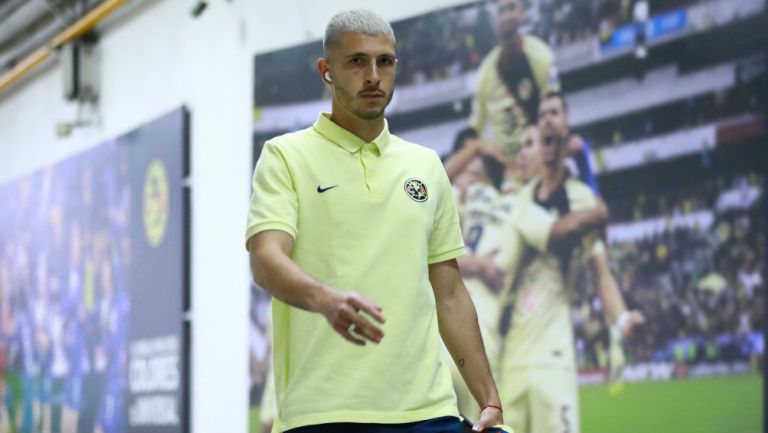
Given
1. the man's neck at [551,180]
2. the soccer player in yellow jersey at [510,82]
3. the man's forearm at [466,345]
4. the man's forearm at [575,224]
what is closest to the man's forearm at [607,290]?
the man's forearm at [575,224]

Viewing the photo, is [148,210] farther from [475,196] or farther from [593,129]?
[593,129]

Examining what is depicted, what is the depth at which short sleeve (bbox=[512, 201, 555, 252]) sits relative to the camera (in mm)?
6906

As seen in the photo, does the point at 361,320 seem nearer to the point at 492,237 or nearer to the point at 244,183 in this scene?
the point at 492,237

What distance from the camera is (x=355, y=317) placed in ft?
7.74

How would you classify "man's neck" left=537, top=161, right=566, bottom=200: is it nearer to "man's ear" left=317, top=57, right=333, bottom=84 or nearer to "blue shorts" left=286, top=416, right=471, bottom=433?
"man's ear" left=317, top=57, right=333, bottom=84

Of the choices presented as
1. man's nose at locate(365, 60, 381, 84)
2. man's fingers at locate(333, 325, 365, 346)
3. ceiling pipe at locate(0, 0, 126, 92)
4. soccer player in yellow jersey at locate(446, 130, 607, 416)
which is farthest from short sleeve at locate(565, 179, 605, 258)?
ceiling pipe at locate(0, 0, 126, 92)

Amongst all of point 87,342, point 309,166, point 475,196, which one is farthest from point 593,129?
point 87,342

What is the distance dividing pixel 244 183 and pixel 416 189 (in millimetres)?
6429

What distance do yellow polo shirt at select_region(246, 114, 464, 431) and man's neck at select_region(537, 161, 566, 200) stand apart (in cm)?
399

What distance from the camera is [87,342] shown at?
38.0 feet

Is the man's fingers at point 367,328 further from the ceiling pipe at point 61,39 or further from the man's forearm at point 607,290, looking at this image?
the ceiling pipe at point 61,39

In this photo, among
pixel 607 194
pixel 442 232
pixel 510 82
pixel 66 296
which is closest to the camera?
pixel 442 232

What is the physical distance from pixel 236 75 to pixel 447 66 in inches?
87.5

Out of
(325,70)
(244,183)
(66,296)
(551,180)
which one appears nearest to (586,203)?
(551,180)
